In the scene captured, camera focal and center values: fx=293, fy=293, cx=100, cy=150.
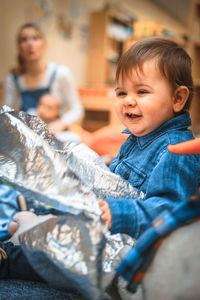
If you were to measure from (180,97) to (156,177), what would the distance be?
0.21 metres

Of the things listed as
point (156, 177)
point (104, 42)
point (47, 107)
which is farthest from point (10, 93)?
point (104, 42)

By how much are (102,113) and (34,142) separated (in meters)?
2.78

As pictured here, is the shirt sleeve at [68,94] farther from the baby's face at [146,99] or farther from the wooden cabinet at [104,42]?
the wooden cabinet at [104,42]

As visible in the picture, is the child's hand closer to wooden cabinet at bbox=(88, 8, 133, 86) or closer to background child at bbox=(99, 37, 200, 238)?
background child at bbox=(99, 37, 200, 238)

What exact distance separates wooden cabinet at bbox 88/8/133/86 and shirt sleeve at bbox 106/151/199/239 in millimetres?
3605

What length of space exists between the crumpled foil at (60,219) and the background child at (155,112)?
0.23 ft

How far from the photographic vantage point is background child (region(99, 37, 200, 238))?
537mm

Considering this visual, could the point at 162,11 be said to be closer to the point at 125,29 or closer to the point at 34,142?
the point at 125,29

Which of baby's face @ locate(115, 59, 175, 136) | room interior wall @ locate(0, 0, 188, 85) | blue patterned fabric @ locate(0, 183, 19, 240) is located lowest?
blue patterned fabric @ locate(0, 183, 19, 240)

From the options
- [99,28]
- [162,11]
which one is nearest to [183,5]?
[162,11]

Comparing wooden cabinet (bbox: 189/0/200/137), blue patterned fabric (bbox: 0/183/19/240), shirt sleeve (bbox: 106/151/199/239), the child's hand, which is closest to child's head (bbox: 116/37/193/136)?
shirt sleeve (bbox: 106/151/199/239)

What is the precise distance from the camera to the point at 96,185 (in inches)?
23.5

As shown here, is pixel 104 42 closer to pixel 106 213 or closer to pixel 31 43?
pixel 31 43

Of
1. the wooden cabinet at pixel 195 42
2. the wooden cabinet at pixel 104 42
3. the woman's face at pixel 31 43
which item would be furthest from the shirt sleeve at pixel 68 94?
the wooden cabinet at pixel 104 42
